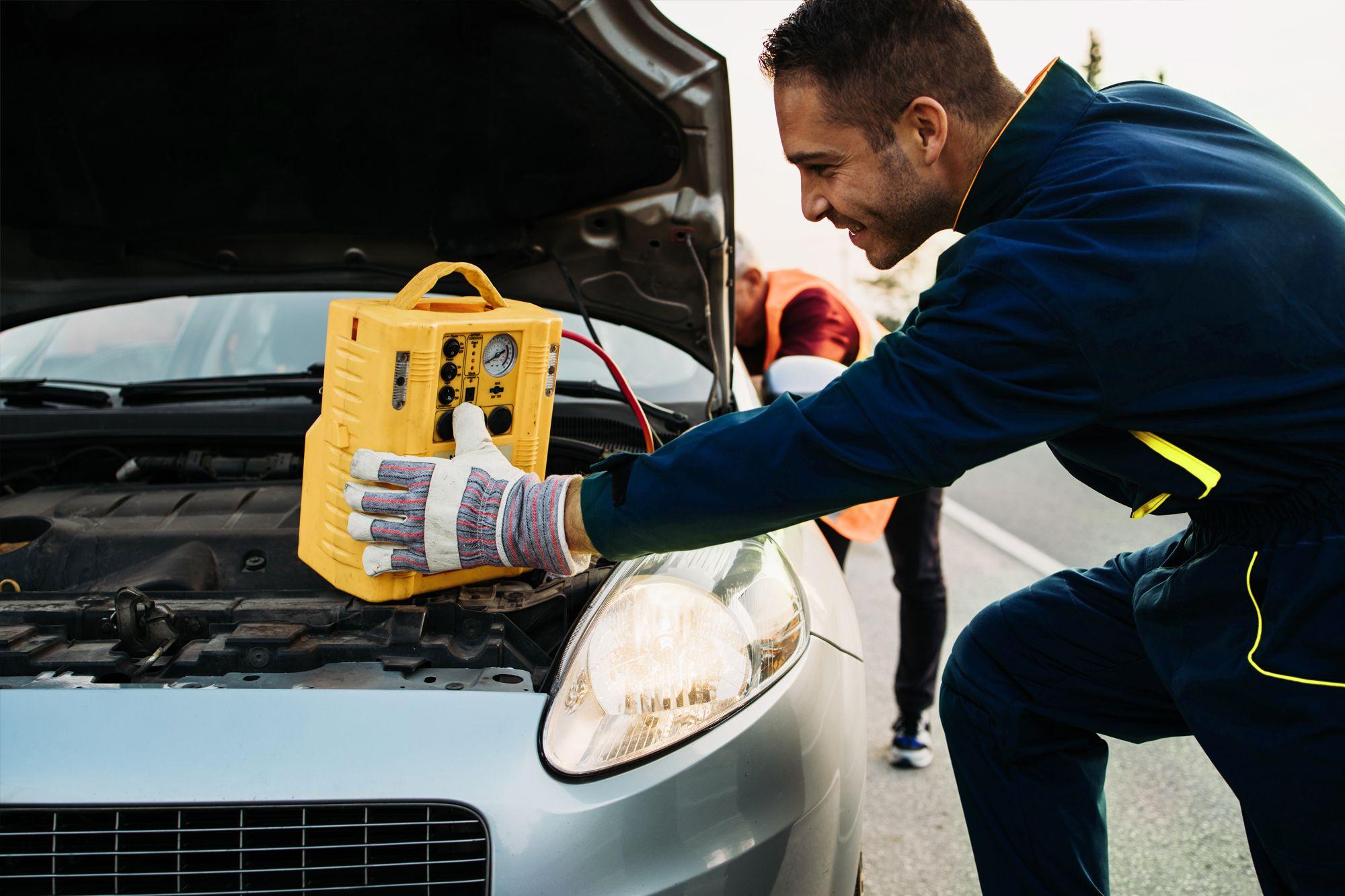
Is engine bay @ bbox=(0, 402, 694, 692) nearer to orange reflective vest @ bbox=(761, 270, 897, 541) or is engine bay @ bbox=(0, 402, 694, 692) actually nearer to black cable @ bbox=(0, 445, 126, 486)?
black cable @ bbox=(0, 445, 126, 486)

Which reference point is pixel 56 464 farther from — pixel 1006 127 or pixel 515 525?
pixel 1006 127

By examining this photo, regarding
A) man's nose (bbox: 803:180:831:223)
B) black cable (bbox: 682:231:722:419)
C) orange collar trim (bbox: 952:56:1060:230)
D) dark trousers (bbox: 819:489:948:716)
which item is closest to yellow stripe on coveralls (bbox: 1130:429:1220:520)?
orange collar trim (bbox: 952:56:1060:230)

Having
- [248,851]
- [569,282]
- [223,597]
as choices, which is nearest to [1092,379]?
[248,851]

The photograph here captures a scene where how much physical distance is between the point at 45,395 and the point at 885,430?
2176mm

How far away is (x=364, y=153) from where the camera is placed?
2.49 meters

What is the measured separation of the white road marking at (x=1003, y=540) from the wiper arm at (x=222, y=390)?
137 inches

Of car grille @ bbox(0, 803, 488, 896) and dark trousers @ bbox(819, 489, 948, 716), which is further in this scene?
dark trousers @ bbox(819, 489, 948, 716)

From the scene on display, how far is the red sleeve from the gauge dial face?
161 cm

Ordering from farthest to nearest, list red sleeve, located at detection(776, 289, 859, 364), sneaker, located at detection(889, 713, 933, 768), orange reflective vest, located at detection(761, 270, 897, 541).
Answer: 1. orange reflective vest, located at detection(761, 270, 897, 541)
2. red sleeve, located at detection(776, 289, 859, 364)
3. sneaker, located at detection(889, 713, 933, 768)

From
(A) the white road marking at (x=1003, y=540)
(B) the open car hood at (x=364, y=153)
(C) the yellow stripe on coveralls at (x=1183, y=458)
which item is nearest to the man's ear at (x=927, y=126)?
(C) the yellow stripe on coveralls at (x=1183, y=458)

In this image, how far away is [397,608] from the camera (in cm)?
171

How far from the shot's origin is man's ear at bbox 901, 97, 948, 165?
1.50 meters

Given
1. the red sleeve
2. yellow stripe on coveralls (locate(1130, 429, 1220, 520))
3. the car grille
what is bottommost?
the car grille

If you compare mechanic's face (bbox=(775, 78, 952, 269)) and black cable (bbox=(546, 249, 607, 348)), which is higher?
mechanic's face (bbox=(775, 78, 952, 269))
